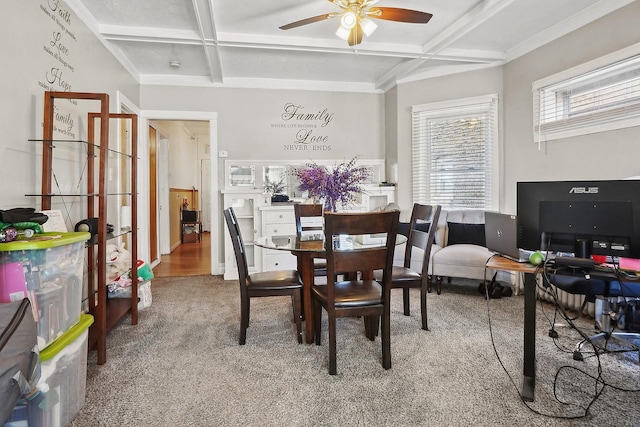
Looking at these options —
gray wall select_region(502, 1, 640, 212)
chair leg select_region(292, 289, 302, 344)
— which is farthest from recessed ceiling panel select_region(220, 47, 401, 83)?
chair leg select_region(292, 289, 302, 344)

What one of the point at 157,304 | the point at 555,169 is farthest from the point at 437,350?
the point at 157,304

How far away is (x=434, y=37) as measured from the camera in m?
3.65

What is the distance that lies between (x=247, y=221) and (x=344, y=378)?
2.91m

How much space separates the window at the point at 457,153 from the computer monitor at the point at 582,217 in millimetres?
2690

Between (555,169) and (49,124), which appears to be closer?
(49,124)

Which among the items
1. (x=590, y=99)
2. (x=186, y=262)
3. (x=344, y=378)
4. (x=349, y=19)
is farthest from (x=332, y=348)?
(x=186, y=262)

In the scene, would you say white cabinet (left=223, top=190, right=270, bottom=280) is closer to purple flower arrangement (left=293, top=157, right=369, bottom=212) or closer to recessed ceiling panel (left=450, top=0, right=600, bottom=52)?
purple flower arrangement (left=293, top=157, right=369, bottom=212)

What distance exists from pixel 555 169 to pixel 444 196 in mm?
1304

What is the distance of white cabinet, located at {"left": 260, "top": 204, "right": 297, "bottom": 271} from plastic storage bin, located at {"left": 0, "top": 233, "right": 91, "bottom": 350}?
264 centimetres

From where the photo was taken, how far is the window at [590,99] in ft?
9.00

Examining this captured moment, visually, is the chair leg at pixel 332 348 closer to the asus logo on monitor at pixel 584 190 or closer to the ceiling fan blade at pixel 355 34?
the asus logo on monitor at pixel 584 190

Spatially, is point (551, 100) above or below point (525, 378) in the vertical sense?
above

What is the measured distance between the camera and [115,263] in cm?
296

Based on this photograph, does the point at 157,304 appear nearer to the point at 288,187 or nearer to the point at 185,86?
the point at 288,187
